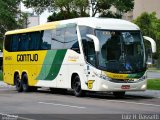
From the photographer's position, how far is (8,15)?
69062 millimetres

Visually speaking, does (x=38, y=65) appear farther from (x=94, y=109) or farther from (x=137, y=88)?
(x=94, y=109)

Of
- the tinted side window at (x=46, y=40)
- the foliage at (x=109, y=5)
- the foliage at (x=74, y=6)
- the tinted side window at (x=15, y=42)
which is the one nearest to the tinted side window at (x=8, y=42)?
the tinted side window at (x=15, y=42)

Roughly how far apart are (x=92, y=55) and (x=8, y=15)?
45881mm

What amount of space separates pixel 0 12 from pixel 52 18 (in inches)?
656

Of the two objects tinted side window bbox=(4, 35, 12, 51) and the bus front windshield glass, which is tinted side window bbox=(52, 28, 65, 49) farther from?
tinted side window bbox=(4, 35, 12, 51)

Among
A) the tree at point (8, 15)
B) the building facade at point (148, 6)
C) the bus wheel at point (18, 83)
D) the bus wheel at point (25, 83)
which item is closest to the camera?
the bus wheel at point (25, 83)

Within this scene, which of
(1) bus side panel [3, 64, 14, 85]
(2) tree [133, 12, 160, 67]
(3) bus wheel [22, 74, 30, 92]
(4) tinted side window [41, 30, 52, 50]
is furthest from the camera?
(2) tree [133, 12, 160, 67]

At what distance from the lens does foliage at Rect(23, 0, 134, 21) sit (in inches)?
1916

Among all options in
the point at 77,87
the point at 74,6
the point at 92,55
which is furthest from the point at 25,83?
the point at 74,6

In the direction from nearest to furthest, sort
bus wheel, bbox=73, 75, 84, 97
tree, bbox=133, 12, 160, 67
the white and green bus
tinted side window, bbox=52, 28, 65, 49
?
the white and green bus < bus wheel, bbox=73, 75, 84, 97 < tinted side window, bbox=52, 28, 65, 49 < tree, bbox=133, 12, 160, 67

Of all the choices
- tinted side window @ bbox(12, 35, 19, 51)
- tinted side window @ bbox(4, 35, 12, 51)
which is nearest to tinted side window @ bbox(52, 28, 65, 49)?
tinted side window @ bbox(12, 35, 19, 51)

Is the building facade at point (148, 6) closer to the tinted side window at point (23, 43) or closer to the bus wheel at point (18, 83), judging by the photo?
the bus wheel at point (18, 83)

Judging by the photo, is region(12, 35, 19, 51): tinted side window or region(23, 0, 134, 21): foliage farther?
region(23, 0, 134, 21): foliage

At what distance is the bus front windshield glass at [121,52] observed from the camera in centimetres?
2402
